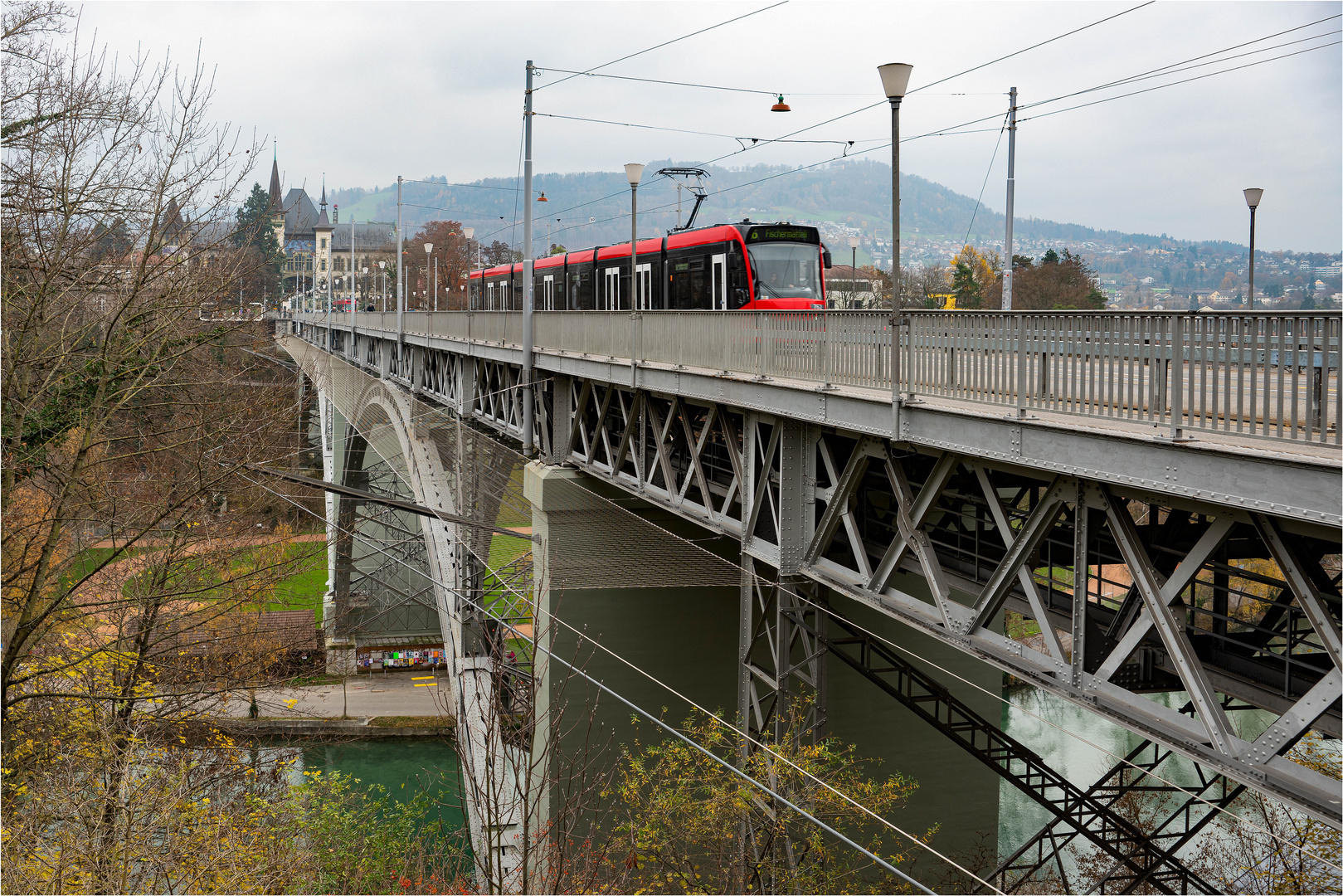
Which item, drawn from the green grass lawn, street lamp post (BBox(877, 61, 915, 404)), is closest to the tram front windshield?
street lamp post (BBox(877, 61, 915, 404))

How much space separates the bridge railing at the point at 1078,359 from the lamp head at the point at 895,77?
5.49 ft

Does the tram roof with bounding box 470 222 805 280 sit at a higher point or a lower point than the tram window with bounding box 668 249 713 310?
higher

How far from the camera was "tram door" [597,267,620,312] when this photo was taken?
2322 centimetres

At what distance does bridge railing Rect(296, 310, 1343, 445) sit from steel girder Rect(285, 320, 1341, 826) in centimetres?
33

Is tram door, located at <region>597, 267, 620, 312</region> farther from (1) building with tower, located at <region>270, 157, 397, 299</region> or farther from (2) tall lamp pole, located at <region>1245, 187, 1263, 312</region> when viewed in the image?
(1) building with tower, located at <region>270, 157, 397, 299</region>

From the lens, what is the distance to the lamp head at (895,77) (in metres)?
8.04

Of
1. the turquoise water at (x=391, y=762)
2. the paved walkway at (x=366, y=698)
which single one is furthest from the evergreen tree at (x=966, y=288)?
the turquoise water at (x=391, y=762)

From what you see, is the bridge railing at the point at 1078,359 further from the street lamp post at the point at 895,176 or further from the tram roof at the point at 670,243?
the tram roof at the point at 670,243

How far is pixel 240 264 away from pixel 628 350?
5.01m

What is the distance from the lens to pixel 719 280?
62.8 feet

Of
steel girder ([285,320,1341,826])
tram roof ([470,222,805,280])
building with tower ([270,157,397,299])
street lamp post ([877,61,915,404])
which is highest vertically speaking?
building with tower ([270,157,397,299])

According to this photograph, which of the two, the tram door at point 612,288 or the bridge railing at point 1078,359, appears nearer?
the bridge railing at point 1078,359

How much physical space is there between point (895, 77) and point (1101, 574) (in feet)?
15.0

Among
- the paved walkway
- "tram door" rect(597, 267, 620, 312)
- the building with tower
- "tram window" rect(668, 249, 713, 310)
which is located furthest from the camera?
the building with tower
